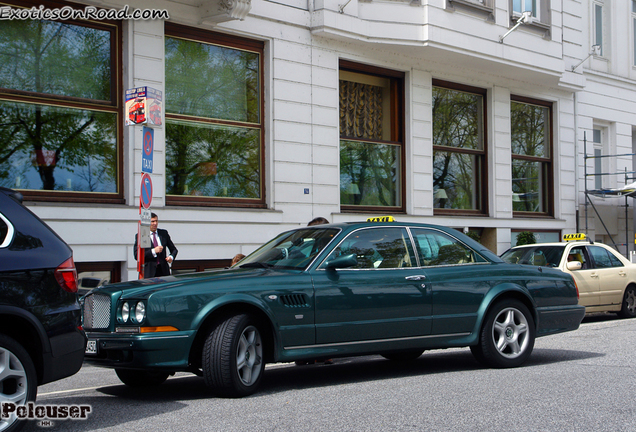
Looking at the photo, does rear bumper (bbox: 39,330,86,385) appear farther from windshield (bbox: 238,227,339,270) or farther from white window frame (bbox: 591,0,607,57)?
white window frame (bbox: 591,0,607,57)

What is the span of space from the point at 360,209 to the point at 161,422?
441 inches

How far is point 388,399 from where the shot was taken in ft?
20.2

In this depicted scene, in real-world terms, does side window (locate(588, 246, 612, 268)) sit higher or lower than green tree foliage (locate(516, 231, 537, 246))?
lower


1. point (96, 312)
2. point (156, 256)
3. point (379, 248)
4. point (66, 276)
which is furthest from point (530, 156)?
point (66, 276)

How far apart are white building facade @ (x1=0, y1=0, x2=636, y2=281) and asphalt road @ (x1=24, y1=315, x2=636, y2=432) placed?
464cm

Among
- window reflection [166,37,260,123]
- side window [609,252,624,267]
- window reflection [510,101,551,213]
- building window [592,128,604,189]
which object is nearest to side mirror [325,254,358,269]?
window reflection [166,37,260,123]

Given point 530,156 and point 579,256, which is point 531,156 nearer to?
point 530,156

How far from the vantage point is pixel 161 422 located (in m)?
5.41

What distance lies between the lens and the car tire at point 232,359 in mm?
6098

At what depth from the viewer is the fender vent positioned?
659 cm

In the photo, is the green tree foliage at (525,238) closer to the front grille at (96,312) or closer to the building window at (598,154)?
the building window at (598,154)

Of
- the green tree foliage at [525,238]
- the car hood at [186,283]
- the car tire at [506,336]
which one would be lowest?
the car tire at [506,336]

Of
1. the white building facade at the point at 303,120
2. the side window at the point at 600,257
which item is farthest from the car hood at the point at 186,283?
the side window at the point at 600,257

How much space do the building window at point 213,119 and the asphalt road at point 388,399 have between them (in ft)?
18.3
